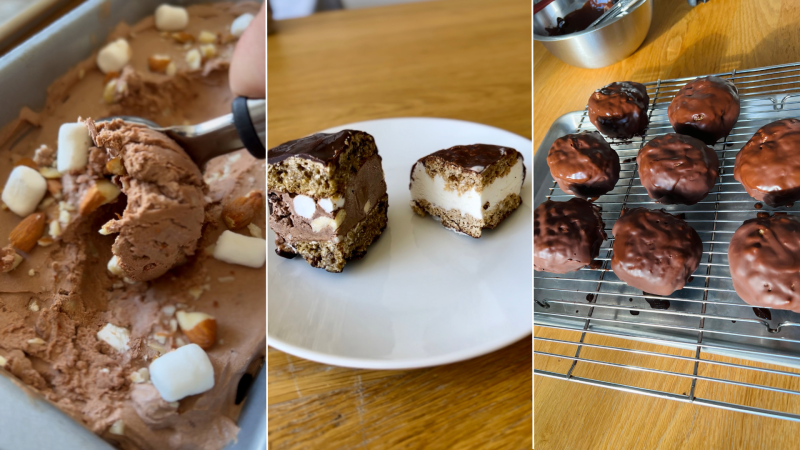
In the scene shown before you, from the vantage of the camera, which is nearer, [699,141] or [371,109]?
[699,141]

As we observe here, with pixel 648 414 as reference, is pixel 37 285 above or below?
above

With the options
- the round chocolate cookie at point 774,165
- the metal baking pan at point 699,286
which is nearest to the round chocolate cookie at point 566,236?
the metal baking pan at point 699,286

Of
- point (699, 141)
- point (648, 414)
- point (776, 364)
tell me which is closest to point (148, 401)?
point (648, 414)

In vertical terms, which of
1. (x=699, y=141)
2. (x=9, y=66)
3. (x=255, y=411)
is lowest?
(x=255, y=411)

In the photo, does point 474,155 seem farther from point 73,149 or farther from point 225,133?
point 73,149

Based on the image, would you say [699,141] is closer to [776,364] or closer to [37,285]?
[776,364]

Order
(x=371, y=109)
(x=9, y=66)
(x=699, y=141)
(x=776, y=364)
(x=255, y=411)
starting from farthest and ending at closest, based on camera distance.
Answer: (x=371, y=109), (x=9, y=66), (x=699, y=141), (x=255, y=411), (x=776, y=364)

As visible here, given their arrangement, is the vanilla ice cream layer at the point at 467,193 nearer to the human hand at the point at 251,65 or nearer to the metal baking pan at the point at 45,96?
the human hand at the point at 251,65

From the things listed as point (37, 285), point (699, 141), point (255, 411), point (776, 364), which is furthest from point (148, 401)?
point (699, 141)

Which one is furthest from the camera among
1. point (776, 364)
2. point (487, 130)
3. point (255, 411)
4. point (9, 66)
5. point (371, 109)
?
point (371, 109)
